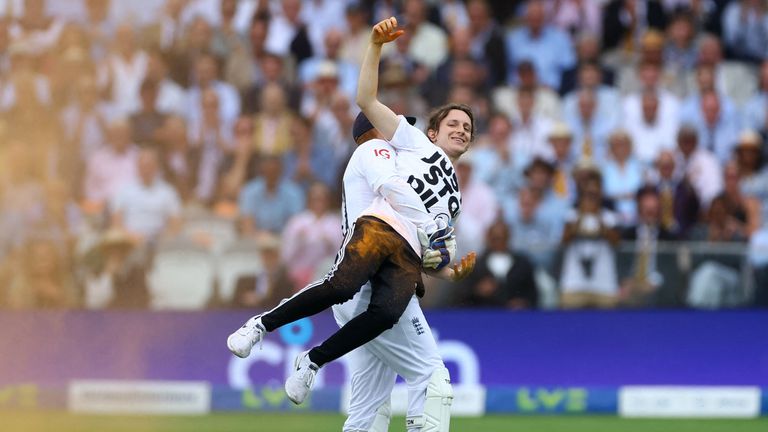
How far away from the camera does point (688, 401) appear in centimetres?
1462

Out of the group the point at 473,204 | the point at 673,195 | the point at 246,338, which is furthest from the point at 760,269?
the point at 246,338

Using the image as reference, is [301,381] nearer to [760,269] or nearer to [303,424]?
[303,424]

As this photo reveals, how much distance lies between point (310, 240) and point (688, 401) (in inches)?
174

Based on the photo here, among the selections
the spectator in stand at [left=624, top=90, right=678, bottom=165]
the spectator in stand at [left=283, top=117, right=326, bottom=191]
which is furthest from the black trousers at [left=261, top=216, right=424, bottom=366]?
the spectator in stand at [left=624, top=90, right=678, bottom=165]

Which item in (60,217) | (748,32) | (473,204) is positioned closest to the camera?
(60,217)

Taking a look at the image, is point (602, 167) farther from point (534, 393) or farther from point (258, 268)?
point (258, 268)

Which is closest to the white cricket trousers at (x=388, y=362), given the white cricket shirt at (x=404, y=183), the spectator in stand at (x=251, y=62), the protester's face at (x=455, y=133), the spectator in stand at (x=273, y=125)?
the white cricket shirt at (x=404, y=183)

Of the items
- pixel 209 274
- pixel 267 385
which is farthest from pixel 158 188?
pixel 267 385

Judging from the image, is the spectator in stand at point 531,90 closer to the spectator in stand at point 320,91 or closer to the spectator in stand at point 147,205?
the spectator in stand at point 320,91

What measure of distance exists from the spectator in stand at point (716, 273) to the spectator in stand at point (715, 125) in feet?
6.70

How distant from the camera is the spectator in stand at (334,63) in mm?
17453

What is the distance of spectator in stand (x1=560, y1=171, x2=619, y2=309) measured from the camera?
47.0 feet

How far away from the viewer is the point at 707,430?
42.8 ft

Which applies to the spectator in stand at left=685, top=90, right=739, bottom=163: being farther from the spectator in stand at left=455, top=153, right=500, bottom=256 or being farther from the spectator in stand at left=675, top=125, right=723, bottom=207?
the spectator in stand at left=455, top=153, right=500, bottom=256
